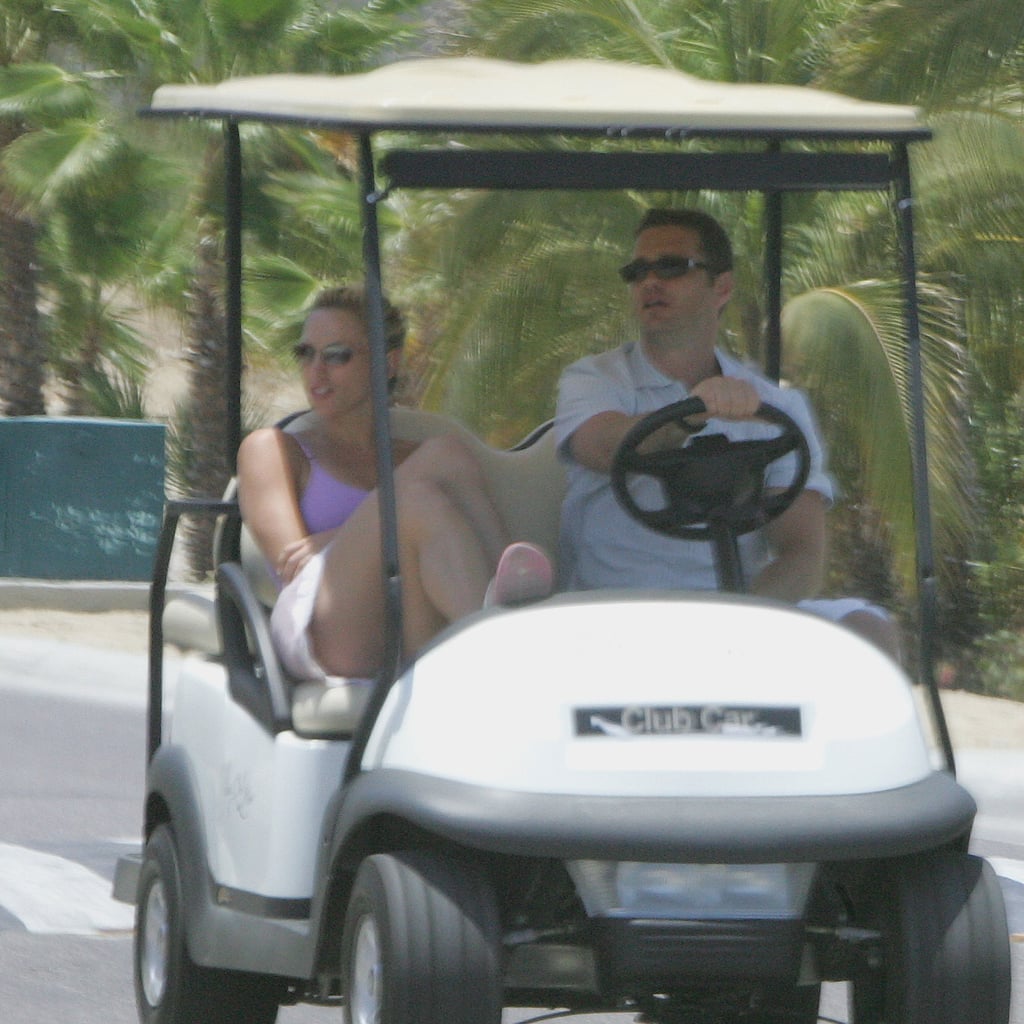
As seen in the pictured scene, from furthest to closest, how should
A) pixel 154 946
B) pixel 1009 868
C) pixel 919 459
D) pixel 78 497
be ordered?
1. pixel 78 497
2. pixel 1009 868
3. pixel 154 946
4. pixel 919 459

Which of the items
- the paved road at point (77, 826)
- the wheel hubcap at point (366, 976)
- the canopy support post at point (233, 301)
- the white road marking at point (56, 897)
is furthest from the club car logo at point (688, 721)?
the white road marking at point (56, 897)

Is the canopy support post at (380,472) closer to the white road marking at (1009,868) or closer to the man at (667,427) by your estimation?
the man at (667,427)

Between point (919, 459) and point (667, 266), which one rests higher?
point (667, 266)

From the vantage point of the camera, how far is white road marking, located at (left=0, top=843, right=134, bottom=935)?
235 inches

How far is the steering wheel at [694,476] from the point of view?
401 centimetres

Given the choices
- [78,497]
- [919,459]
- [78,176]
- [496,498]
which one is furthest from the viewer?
[78,176]

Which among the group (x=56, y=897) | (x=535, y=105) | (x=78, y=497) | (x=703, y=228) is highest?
(x=535, y=105)

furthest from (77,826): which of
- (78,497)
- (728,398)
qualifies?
(78,497)

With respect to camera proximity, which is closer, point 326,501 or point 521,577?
point 521,577

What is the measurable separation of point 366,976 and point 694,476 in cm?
109

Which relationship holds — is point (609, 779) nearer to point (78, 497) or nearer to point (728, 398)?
point (728, 398)

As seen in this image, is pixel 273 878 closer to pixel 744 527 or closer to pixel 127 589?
pixel 744 527

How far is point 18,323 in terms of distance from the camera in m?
18.7

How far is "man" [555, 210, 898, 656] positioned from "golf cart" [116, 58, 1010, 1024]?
0.28 m
